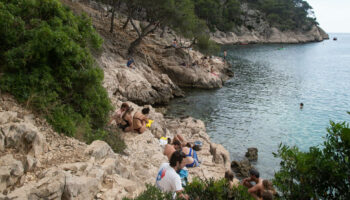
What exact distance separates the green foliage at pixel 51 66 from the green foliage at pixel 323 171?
643cm

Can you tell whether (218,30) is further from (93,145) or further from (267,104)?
(93,145)

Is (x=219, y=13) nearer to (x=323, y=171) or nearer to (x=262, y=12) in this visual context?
(x=262, y=12)

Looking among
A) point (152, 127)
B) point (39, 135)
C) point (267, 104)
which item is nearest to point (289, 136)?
point (267, 104)

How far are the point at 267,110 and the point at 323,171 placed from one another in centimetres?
2297

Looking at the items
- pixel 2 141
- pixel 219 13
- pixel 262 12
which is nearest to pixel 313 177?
pixel 2 141

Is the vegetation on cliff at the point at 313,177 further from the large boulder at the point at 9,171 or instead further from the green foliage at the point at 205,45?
the green foliage at the point at 205,45

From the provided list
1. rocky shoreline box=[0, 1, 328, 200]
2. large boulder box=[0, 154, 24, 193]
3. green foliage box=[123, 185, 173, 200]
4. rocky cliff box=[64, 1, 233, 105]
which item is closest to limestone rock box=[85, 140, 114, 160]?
rocky shoreline box=[0, 1, 328, 200]

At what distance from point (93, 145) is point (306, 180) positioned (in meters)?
5.62

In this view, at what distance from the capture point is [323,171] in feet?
15.8

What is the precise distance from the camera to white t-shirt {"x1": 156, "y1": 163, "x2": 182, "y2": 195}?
6.37 metres

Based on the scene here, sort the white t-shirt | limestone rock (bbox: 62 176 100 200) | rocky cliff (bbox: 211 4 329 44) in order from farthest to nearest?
rocky cliff (bbox: 211 4 329 44)
the white t-shirt
limestone rock (bbox: 62 176 100 200)

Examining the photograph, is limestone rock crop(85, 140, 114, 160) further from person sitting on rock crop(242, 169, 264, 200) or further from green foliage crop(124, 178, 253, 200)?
person sitting on rock crop(242, 169, 264, 200)

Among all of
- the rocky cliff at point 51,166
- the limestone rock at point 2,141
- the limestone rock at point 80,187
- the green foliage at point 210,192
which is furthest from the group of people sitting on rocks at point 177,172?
the limestone rock at point 2,141

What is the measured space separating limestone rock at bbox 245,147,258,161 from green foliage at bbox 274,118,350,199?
38.9 ft
